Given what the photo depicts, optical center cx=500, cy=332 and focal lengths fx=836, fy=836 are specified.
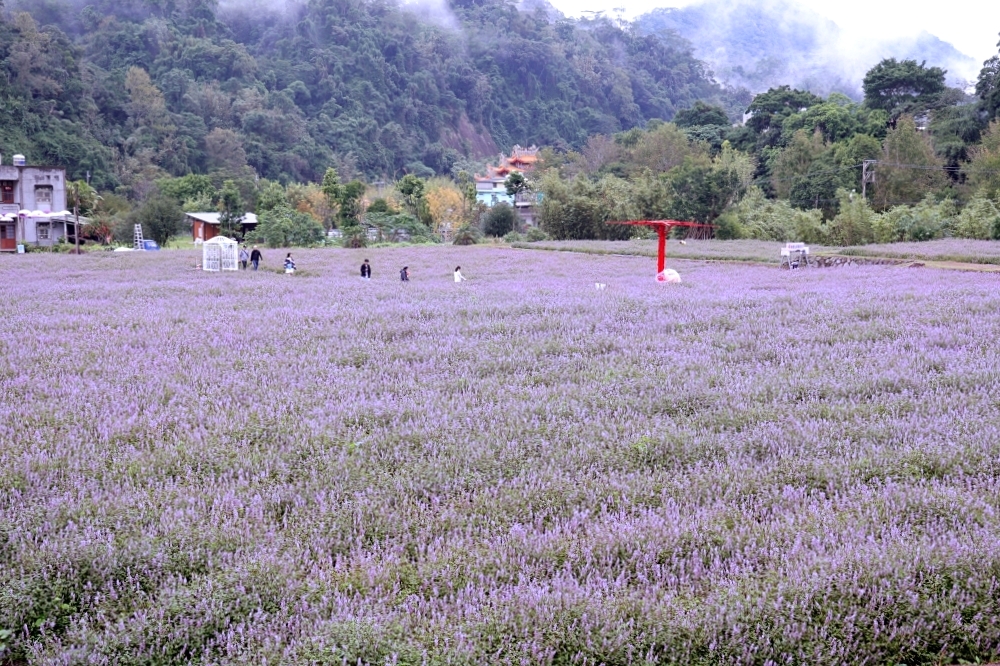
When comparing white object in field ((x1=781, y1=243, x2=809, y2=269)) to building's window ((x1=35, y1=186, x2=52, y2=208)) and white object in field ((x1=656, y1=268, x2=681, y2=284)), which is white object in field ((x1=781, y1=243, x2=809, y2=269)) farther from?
building's window ((x1=35, y1=186, x2=52, y2=208))

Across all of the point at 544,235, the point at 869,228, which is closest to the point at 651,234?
the point at 544,235

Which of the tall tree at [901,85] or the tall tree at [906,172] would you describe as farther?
the tall tree at [901,85]

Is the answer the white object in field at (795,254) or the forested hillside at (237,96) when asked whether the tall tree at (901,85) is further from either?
the forested hillside at (237,96)

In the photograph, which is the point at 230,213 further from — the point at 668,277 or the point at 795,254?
the point at 668,277

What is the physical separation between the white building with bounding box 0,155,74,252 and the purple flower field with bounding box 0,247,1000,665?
63.9m

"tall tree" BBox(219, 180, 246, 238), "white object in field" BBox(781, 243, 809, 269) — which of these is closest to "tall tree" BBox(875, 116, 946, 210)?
"white object in field" BBox(781, 243, 809, 269)

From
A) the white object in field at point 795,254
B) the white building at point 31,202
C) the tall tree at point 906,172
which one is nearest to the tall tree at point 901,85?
the tall tree at point 906,172

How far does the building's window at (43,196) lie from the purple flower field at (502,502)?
66.8 metres

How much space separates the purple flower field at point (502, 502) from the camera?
11.5 ft

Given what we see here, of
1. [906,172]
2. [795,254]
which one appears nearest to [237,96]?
[906,172]

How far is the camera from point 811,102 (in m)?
97.5

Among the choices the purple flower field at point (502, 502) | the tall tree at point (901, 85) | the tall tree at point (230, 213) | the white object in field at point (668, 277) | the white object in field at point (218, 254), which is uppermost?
the tall tree at point (901, 85)

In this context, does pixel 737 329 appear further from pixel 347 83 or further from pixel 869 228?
pixel 347 83

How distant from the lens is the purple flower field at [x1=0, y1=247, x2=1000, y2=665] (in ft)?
11.5
